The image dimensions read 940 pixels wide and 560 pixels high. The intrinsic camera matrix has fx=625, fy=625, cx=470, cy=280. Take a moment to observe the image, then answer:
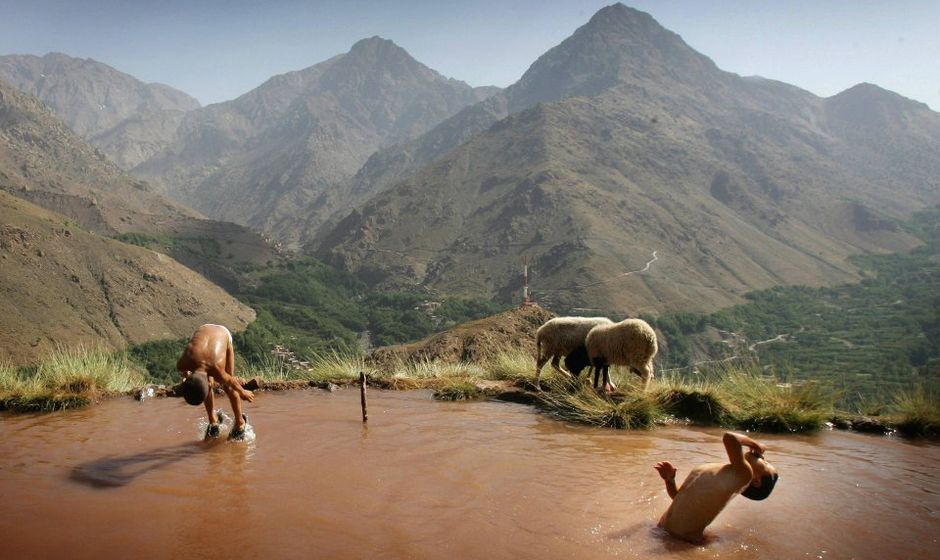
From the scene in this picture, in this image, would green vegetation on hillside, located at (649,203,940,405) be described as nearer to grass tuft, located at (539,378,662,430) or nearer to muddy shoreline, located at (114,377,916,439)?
muddy shoreline, located at (114,377,916,439)

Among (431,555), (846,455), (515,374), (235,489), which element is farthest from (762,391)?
(235,489)

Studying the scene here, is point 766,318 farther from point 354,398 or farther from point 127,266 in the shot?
point 354,398

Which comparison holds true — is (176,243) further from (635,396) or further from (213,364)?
(635,396)

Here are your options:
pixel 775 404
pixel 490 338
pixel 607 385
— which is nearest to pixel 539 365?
pixel 607 385

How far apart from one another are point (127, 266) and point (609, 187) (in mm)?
112788

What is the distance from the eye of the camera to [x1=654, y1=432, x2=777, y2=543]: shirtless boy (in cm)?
467

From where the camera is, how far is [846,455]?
739cm

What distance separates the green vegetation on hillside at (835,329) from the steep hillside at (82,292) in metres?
54.7

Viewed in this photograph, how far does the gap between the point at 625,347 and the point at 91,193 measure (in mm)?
147296

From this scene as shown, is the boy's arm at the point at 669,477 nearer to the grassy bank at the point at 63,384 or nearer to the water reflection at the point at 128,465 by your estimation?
the water reflection at the point at 128,465

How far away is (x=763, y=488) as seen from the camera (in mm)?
4680

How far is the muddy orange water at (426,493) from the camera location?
188 inches

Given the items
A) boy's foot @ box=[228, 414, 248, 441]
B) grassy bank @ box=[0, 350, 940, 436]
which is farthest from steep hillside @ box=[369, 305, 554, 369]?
boy's foot @ box=[228, 414, 248, 441]

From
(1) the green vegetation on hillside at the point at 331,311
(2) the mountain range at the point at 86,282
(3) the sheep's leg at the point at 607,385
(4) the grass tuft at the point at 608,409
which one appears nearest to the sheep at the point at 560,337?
(3) the sheep's leg at the point at 607,385
